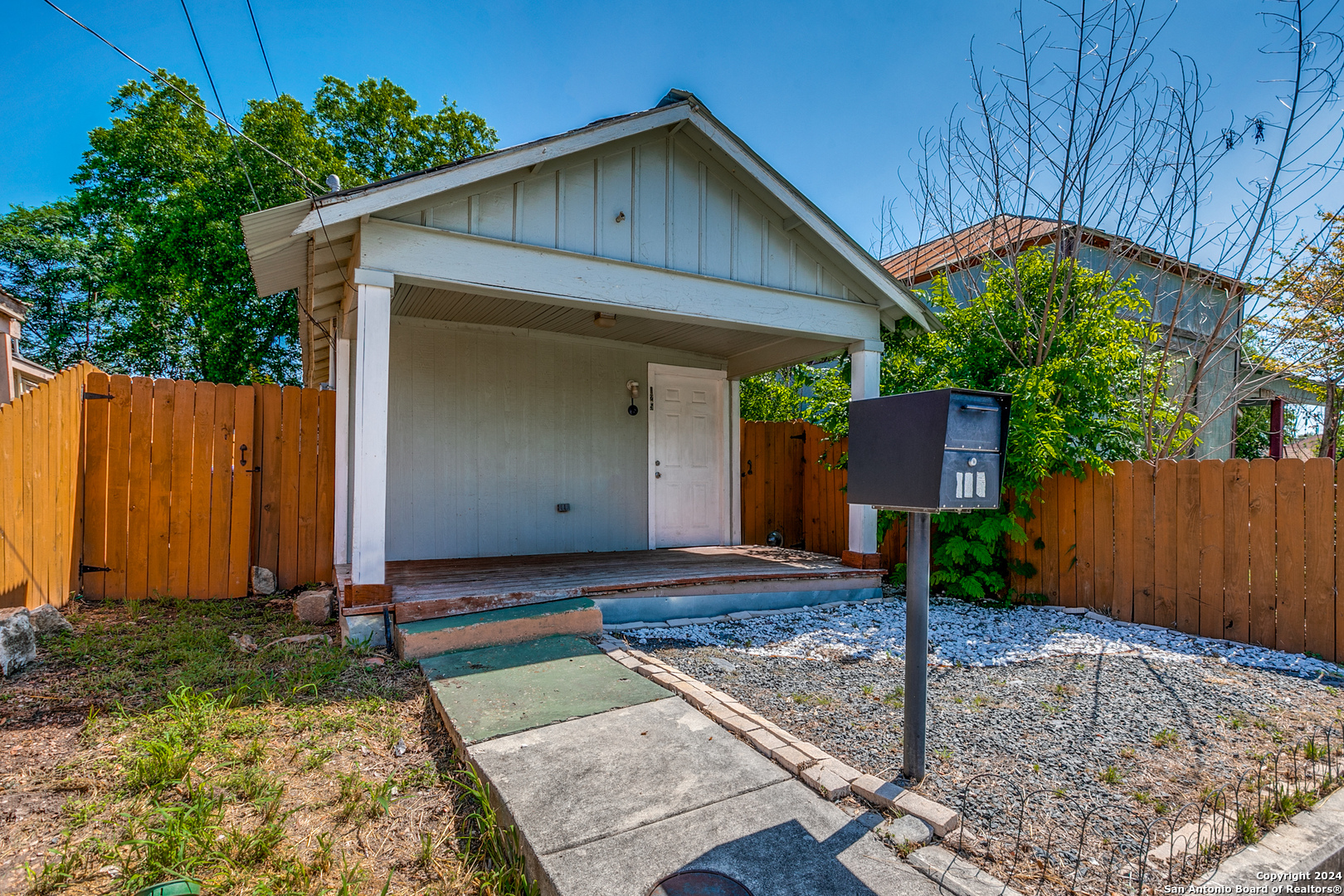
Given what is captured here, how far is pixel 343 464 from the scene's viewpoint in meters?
5.35

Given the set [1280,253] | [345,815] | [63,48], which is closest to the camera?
[345,815]

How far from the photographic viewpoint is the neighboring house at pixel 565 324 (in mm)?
3973

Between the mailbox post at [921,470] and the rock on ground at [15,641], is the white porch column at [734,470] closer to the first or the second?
the mailbox post at [921,470]

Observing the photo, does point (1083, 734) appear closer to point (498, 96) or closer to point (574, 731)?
point (574, 731)

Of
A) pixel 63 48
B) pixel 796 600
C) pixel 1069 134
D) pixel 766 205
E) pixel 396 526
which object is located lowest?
pixel 796 600

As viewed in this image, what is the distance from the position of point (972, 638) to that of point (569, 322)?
4.39m

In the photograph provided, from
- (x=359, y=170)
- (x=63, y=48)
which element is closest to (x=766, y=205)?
(x=63, y=48)

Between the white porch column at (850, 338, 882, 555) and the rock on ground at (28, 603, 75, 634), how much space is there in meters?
5.67

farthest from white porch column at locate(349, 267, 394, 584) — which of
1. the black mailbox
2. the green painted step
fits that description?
the black mailbox

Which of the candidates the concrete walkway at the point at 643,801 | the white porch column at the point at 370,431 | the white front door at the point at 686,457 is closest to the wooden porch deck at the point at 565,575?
the white porch column at the point at 370,431

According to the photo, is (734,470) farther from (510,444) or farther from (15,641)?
(15,641)

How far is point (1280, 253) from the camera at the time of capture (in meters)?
5.09

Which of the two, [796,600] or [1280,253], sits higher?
[1280,253]

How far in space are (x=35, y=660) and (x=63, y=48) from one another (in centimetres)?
583
